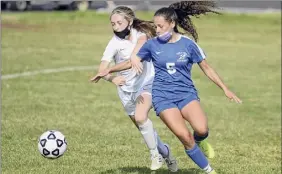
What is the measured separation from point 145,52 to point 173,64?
411 mm

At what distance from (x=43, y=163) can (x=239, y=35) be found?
26818 mm

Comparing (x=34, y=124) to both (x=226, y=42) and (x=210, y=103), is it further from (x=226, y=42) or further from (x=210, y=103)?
(x=226, y=42)

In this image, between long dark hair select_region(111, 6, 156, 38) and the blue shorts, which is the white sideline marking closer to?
long dark hair select_region(111, 6, 156, 38)

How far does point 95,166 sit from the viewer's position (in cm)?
991

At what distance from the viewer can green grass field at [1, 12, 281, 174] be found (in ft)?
34.2

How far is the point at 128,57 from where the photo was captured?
933 cm

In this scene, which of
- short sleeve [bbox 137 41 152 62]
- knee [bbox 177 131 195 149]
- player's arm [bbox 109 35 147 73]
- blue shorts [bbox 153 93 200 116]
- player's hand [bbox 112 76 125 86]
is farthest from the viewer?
player's hand [bbox 112 76 125 86]

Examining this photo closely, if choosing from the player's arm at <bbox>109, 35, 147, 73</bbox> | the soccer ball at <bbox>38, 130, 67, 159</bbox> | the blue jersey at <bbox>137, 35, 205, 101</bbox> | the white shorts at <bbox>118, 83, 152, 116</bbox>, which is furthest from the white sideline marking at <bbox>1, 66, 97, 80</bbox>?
the blue jersey at <bbox>137, 35, 205, 101</bbox>

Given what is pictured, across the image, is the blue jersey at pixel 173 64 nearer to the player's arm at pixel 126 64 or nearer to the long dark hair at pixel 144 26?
the player's arm at pixel 126 64

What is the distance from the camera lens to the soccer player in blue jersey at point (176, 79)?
28.2 ft

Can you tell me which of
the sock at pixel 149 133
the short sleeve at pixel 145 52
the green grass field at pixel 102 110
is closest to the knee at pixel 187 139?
the sock at pixel 149 133

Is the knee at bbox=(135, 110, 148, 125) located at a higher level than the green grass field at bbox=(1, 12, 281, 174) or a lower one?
higher

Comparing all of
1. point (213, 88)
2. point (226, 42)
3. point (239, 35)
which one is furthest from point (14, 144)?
point (239, 35)

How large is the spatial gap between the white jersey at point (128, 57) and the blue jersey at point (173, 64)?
59 centimetres
